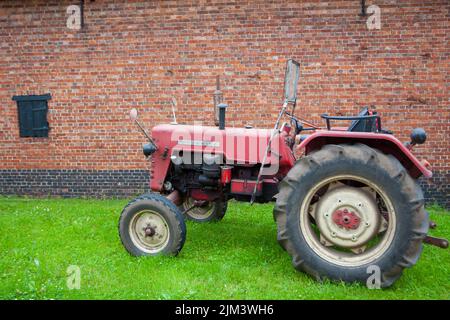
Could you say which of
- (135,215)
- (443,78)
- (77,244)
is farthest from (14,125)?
(443,78)

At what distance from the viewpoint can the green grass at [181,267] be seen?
3.35 meters

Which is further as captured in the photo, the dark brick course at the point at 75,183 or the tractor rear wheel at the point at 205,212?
the dark brick course at the point at 75,183

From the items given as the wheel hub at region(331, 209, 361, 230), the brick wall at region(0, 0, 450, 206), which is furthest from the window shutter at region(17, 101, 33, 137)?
the wheel hub at region(331, 209, 361, 230)

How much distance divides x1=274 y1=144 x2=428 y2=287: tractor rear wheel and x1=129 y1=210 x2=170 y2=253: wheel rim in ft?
3.94

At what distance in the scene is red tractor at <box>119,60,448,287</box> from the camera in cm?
335

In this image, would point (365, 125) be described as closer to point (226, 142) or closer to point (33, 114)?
point (226, 142)

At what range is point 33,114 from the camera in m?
7.27

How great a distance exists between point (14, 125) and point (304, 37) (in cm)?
525

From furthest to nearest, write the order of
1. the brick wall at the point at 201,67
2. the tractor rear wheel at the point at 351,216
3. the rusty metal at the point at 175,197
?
the brick wall at the point at 201,67 < the rusty metal at the point at 175,197 < the tractor rear wheel at the point at 351,216

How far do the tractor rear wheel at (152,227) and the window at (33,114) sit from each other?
4.03 metres

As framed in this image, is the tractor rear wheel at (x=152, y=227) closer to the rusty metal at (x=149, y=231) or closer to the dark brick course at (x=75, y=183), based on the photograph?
the rusty metal at (x=149, y=231)

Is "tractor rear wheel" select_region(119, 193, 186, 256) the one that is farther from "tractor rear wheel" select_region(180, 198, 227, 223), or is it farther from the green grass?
"tractor rear wheel" select_region(180, 198, 227, 223)

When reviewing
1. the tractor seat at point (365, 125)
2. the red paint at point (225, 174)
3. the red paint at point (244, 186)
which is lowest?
the red paint at point (244, 186)

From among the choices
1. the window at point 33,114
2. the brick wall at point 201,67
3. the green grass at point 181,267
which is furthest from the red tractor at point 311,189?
the window at point 33,114
